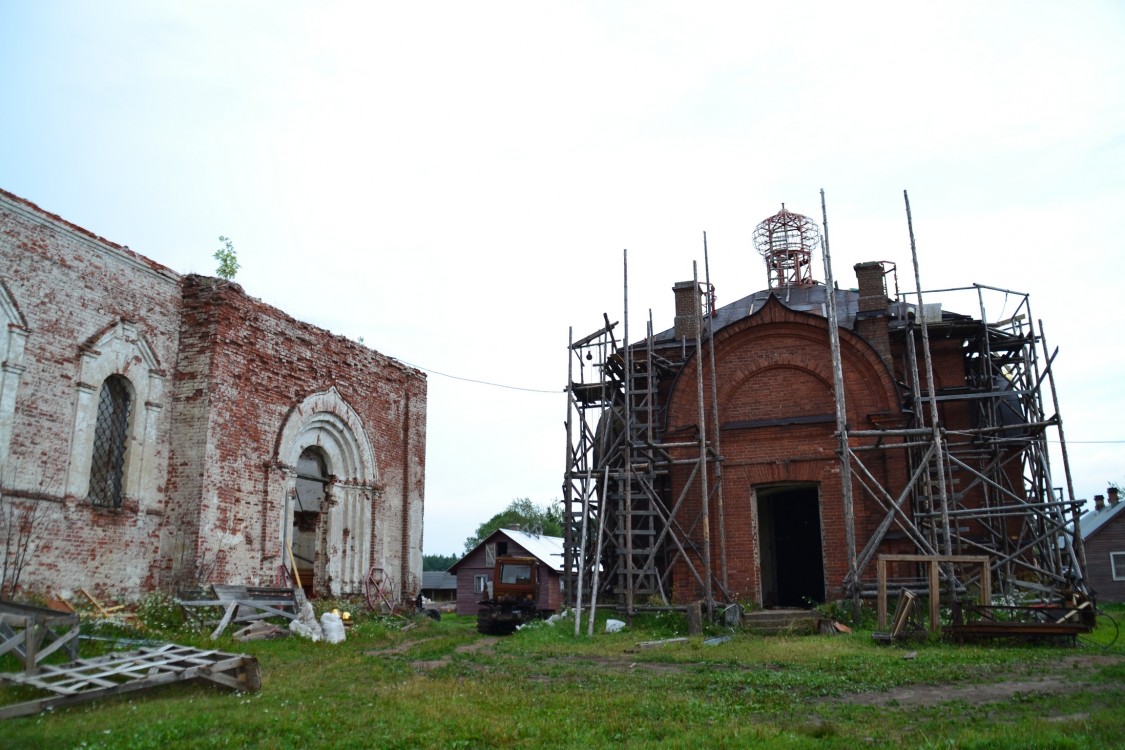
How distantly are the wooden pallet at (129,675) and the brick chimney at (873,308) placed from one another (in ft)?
47.8

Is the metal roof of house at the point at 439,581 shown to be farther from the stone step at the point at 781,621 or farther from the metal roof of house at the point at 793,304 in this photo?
the stone step at the point at 781,621

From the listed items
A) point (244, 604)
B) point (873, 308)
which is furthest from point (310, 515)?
point (873, 308)

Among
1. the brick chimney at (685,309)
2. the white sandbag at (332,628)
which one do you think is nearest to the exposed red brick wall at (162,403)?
the white sandbag at (332,628)

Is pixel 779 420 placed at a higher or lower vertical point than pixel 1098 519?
higher

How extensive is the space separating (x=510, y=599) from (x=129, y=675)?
13.3 metres

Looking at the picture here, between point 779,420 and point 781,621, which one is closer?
point 781,621

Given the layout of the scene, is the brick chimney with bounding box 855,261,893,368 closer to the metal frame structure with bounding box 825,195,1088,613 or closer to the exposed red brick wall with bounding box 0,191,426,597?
the metal frame structure with bounding box 825,195,1088,613

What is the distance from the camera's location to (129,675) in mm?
8922

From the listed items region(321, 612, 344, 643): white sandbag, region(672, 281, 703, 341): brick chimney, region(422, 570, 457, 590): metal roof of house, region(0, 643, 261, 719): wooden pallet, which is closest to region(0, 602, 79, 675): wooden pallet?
region(0, 643, 261, 719): wooden pallet

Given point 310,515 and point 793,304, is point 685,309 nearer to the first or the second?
point 793,304

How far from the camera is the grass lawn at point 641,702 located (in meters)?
6.88

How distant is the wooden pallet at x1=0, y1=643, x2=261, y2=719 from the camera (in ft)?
26.2

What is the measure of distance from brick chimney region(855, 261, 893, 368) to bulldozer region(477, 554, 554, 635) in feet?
33.3

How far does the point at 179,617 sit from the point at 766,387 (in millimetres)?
12716
